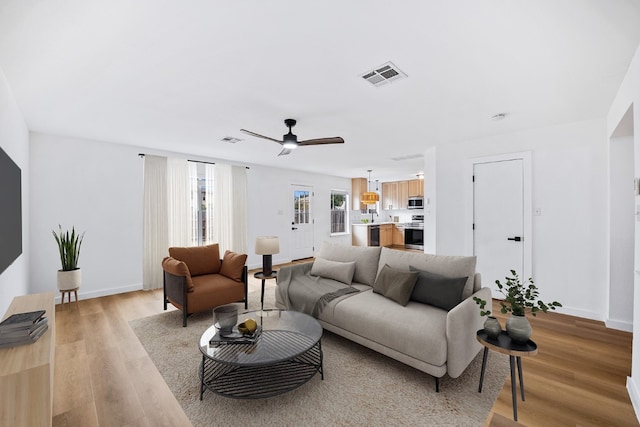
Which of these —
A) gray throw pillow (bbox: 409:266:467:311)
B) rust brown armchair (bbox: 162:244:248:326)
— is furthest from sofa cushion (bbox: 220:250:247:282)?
gray throw pillow (bbox: 409:266:467:311)

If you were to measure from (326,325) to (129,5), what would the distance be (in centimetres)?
281

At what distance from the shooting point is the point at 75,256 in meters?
3.91

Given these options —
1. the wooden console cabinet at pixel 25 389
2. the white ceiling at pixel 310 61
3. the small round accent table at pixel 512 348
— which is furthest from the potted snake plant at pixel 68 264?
the small round accent table at pixel 512 348

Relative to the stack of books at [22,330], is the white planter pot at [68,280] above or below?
below

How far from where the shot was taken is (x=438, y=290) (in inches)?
99.5

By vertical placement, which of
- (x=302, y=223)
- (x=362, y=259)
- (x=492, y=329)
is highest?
(x=302, y=223)

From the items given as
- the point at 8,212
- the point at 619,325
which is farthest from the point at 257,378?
the point at 619,325

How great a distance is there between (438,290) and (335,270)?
1266 millimetres

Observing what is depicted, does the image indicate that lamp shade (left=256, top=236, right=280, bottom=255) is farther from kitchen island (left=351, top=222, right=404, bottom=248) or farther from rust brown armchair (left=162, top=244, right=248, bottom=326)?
kitchen island (left=351, top=222, right=404, bottom=248)

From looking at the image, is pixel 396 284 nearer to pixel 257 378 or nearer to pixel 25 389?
pixel 257 378

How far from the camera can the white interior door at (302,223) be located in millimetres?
7348

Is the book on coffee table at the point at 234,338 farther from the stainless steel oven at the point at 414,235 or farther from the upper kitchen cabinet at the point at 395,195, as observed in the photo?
the upper kitchen cabinet at the point at 395,195

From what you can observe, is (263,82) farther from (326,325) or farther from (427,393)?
(427,393)

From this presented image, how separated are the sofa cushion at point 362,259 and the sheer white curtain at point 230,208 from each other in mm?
2881
